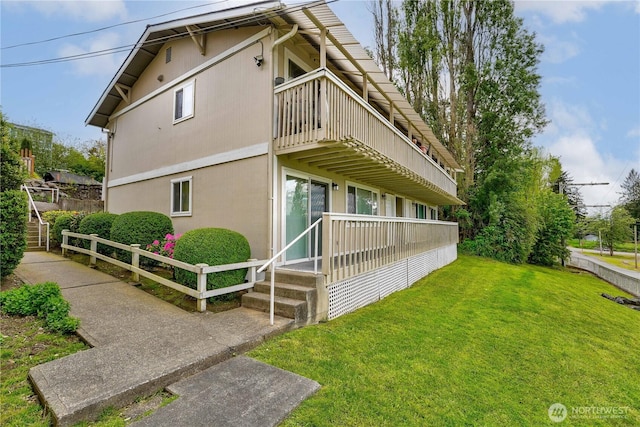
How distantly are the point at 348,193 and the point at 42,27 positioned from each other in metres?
10.8

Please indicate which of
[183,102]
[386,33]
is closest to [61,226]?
[183,102]

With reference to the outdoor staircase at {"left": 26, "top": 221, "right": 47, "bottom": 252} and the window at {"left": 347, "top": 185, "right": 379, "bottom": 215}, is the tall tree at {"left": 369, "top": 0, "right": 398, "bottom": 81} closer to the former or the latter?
the window at {"left": 347, "top": 185, "right": 379, "bottom": 215}

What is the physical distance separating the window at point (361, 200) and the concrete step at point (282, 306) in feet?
15.6

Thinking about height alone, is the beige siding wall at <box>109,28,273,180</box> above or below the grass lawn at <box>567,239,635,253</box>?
above

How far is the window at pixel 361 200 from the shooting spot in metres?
9.48

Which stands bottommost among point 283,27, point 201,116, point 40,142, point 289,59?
point 201,116

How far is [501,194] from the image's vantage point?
18.7m

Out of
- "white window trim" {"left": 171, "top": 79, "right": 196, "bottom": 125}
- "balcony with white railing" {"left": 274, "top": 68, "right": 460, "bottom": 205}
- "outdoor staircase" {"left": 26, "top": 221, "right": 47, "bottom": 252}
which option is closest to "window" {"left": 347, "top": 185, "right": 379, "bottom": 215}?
"balcony with white railing" {"left": 274, "top": 68, "right": 460, "bottom": 205}

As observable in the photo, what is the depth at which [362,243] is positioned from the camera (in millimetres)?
6059

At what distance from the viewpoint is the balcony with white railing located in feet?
18.5

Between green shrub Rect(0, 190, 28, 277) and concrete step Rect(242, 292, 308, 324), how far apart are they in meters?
4.54

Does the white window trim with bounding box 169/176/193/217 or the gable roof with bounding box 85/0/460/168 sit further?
the white window trim with bounding box 169/176/193/217

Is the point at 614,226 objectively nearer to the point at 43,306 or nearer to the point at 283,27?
the point at 283,27

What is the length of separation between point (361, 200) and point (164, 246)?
618cm
